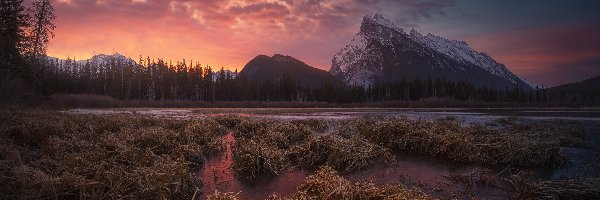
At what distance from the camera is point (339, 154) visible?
12.1m

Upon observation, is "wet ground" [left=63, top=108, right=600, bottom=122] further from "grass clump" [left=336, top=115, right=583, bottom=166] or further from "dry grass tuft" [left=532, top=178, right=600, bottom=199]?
"dry grass tuft" [left=532, top=178, right=600, bottom=199]

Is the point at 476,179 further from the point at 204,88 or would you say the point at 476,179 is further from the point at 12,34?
the point at 204,88

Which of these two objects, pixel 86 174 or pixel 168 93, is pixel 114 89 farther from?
pixel 86 174

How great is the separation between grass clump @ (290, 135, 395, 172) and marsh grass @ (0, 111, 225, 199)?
393cm

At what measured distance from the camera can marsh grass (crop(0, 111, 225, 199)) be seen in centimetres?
754

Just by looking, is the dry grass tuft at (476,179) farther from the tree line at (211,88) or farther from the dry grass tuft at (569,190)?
the tree line at (211,88)

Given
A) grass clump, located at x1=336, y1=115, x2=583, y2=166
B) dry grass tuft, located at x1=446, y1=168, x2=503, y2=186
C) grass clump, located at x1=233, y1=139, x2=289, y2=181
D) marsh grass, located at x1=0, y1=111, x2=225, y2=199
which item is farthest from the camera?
grass clump, located at x1=336, y1=115, x2=583, y2=166

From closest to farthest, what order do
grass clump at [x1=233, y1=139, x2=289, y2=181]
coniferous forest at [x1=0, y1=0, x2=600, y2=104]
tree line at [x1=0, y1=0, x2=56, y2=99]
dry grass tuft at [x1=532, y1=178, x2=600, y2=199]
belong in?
dry grass tuft at [x1=532, y1=178, x2=600, y2=199], grass clump at [x1=233, y1=139, x2=289, y2=181], tree line at [x1=0, y1=0, x2=56, y2=99], coniferous forest at [x1=0, y1=0, x2=600, y2=104]

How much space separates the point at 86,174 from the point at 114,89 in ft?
398

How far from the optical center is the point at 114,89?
381 ft

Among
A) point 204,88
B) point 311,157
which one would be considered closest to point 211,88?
point 204,88

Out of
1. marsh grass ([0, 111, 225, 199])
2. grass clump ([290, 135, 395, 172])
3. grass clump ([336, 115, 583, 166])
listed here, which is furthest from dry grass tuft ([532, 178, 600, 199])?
marsh grass ([0, 111, 225, 199])

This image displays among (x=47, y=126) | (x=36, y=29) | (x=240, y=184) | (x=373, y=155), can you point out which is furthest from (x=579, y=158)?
(x=36, y=29)

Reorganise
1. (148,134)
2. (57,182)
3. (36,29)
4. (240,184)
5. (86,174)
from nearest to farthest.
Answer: (57,182)
(86,174)
(240,184)
(148,134)
(36,29)
